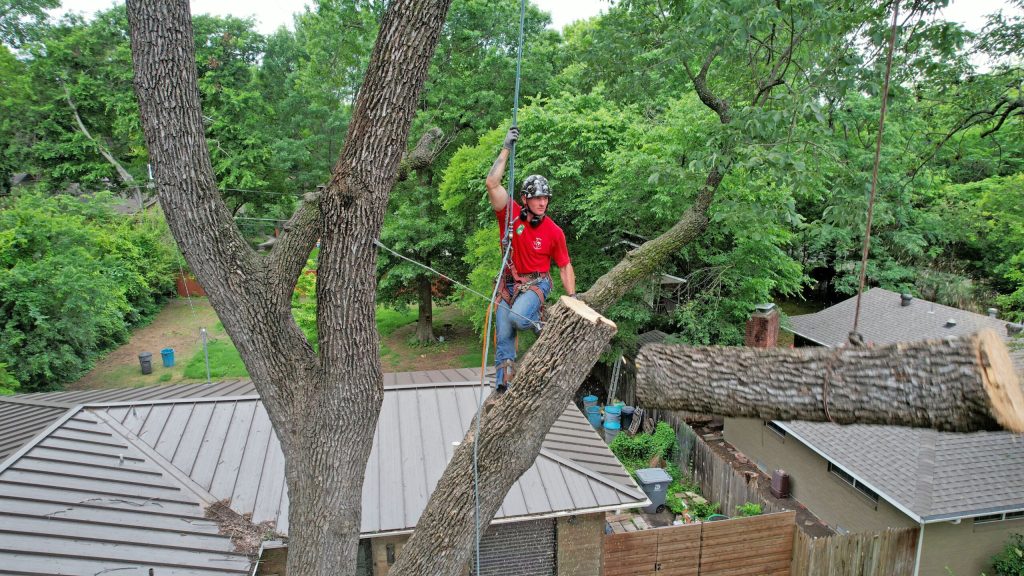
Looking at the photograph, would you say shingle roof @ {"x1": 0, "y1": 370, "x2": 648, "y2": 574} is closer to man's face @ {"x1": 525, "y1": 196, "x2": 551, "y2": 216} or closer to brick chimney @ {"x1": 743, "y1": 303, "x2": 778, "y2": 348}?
man's face @ {"x1": 525, "y1": 196, "x2": 551, "y2": 216}

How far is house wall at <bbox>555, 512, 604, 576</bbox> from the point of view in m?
6.81

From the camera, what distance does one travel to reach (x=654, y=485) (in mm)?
10227

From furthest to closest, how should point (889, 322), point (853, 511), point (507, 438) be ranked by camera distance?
point (889, 322) < point (853, 511) < point (507, 438)

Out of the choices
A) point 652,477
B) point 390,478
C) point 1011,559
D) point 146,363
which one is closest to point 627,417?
point 652,477

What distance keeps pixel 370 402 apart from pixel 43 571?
3614mm

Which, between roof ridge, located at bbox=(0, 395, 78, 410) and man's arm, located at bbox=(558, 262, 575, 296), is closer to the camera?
man's arm, located at bbox=(558, 262, 575, 296)

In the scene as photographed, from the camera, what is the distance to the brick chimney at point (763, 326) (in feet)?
41.0

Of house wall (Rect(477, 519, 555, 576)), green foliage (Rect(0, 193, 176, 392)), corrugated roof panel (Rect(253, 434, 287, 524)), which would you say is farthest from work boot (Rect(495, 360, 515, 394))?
green foliage (Rect(0, 193, 176, 392))

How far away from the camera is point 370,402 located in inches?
135

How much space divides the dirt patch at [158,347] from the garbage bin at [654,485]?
13666mm

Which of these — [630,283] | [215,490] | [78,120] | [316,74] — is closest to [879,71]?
[630,283]

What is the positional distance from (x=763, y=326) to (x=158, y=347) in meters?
19.1

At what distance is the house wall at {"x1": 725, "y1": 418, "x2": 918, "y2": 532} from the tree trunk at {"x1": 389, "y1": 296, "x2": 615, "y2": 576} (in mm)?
7893

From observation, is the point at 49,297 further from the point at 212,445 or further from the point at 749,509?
the point at 749,509
